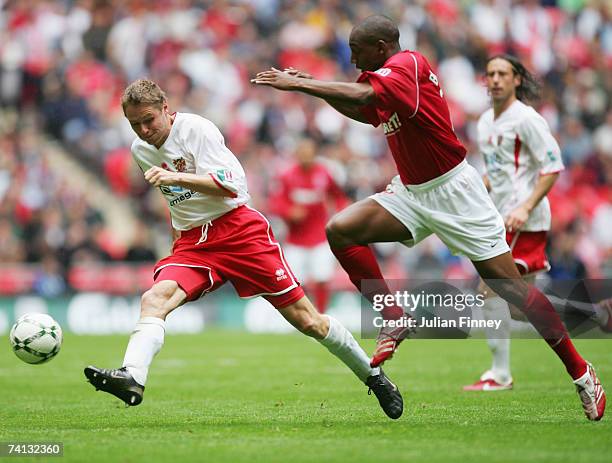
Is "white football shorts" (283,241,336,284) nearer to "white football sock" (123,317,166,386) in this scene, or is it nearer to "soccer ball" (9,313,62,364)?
"soccer ball" (9,313,62,364)

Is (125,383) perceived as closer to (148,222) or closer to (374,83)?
(374,83)

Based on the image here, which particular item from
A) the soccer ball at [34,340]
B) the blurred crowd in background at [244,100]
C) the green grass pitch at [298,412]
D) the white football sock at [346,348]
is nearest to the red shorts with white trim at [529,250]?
the green grass pitch at [298,412]

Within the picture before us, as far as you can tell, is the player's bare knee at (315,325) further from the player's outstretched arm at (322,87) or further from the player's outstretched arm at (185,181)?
the player's outstretched arm at (322,87)

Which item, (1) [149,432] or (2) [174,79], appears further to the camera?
(2) [174,79]

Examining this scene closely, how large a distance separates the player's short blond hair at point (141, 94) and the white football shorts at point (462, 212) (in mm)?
2025

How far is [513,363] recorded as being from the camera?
1288 cm

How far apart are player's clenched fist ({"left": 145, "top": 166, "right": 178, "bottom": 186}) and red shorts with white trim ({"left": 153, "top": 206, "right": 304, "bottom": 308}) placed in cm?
74

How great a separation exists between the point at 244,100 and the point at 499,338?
1283 cm

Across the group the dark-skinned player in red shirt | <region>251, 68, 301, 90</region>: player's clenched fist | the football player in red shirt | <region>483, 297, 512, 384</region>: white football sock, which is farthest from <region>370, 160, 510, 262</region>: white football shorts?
the football player in red shirt

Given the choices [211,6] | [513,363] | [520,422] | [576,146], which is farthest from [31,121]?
[520,422]

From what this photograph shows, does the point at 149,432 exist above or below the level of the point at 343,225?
below

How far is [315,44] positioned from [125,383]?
17.2 m

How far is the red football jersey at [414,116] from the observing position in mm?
7398

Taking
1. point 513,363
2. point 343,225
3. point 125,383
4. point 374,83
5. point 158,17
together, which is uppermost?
point 158,17
